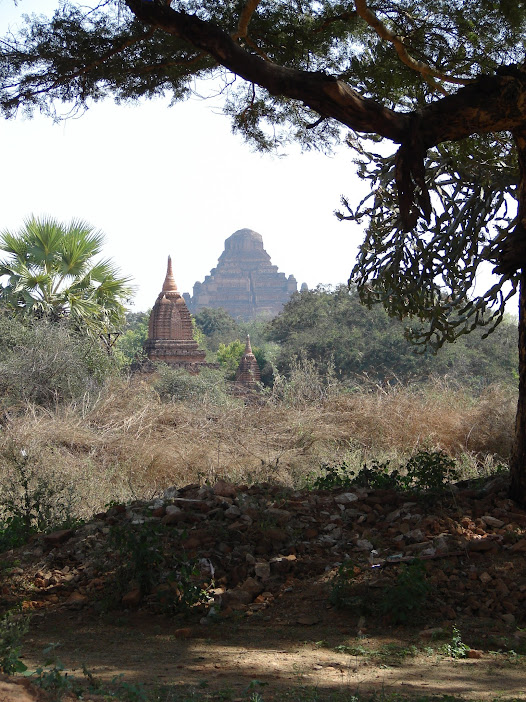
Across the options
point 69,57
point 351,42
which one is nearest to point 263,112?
point 351,42

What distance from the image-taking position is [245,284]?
14800cm

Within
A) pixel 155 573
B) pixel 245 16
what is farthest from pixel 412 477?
pixel 245 16

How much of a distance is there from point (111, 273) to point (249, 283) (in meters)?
132

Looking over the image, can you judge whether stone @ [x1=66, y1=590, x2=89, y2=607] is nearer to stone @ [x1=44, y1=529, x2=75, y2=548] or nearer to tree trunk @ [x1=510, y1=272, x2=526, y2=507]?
stone @ [x1=44, y1=529, x2=75, y2=548]

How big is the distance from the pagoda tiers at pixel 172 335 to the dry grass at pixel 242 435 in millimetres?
20162

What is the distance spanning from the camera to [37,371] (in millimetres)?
12375

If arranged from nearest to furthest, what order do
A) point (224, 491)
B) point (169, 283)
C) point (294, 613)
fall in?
point (294, 613) → point (224, 491) → point (169, 283)

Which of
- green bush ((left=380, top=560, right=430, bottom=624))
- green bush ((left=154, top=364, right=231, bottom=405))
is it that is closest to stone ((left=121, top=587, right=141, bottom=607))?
green bush ((left=380, top=560, right=430, bottom=624))

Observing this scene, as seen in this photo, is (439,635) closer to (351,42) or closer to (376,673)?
(376,673)

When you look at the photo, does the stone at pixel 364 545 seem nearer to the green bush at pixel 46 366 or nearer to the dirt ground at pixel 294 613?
the dirt ground at pixel 294 613

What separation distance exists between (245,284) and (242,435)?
138460 millimetres

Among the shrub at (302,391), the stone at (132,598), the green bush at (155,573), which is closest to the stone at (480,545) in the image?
the green bush at (155,573)

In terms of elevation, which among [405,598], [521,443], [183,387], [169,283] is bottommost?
[405,598]

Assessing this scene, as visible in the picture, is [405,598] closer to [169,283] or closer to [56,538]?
[56,538]
